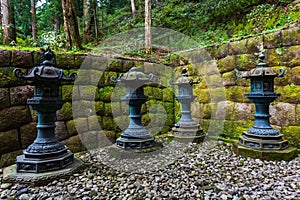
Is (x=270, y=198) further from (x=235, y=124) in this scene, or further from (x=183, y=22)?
(x=183, y=22)

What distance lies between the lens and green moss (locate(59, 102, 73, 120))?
3.26 metres

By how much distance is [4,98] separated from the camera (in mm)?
2695

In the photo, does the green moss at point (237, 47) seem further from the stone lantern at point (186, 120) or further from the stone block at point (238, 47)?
the stone lantern at point (186, 120)

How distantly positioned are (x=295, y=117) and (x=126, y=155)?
108 inches

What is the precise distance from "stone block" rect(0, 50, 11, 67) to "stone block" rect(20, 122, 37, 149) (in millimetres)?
916

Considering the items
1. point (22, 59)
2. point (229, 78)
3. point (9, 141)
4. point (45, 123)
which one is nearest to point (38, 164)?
point (45, 123)

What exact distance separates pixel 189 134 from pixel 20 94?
3.01m

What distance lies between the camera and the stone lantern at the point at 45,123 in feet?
7.10

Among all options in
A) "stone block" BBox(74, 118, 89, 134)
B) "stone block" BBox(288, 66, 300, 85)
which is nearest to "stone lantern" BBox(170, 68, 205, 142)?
"stone block" BBox(288, 66, 300, 85)

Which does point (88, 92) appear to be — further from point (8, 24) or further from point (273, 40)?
point (273, 40)

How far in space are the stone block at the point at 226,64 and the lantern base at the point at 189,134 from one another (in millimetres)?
1325

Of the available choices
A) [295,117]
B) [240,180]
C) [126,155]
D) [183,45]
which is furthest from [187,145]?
[183,45]

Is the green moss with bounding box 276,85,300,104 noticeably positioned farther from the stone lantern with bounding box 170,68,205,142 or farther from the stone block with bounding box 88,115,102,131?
the stone block with bounding box 88,115,102,131

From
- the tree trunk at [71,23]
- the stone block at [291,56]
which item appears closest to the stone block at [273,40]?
the stone block at [291,56]
